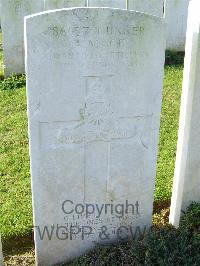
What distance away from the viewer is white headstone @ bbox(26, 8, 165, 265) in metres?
3.00

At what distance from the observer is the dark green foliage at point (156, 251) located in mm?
3324

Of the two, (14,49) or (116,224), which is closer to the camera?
(116,224)

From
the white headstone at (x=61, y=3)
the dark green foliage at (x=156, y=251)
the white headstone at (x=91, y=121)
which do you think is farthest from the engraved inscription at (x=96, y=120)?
the white headstone at (x=61, y=3)

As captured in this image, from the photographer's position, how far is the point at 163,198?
4.52 metres

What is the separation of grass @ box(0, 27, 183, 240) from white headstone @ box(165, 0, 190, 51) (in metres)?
2.63

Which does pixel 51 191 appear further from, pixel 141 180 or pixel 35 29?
pixel 35 29

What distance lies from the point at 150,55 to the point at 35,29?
2.94 feet

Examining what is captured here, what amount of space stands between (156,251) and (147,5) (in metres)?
7.28

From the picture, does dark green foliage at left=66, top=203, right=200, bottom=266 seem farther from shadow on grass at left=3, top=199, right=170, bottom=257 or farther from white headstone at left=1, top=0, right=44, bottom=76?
white headstone at left=1, top=0, right=44, bottom=76

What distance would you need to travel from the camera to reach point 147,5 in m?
9.51

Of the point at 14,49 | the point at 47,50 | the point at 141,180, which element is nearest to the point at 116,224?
the point at 141,180

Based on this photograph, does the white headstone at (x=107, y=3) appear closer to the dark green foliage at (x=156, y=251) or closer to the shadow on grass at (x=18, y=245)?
the shadow on grass at (x=18, y=245)

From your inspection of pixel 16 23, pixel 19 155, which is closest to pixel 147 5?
pixel 16 23

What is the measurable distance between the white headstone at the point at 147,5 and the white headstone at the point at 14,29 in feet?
6.82
